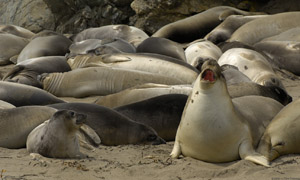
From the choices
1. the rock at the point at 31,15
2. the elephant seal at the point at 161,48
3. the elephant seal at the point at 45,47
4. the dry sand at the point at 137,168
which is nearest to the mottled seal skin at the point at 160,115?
the dry sand at the point at 137,168

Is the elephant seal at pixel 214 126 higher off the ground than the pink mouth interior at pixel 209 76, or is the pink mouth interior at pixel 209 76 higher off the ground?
the pink mouth interior at pixel 209 76

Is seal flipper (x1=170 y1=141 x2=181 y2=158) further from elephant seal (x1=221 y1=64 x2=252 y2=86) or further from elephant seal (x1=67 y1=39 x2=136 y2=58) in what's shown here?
elephant seal (x1=67 y1=39 x2=136 y2=58)

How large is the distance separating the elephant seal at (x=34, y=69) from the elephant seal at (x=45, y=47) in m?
0.91

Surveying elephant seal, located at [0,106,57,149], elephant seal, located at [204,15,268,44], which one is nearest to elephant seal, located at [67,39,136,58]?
elephant seal, located at [204,15,268,44]

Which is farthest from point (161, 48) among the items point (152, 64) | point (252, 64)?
point (252, 64)

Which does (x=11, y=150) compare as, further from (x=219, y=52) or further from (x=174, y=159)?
(x=219, y=52)

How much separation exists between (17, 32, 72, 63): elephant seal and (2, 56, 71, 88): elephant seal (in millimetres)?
911

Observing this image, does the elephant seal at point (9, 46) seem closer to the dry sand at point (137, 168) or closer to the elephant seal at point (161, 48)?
the elephant seal at point (161, 48)

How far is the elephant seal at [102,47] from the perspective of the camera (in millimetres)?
8562

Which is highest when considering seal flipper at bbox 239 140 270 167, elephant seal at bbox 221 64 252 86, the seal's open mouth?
the seal's open mouth

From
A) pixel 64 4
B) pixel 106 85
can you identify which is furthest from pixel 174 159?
pixel 64 4

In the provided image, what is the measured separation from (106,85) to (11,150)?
2.67m

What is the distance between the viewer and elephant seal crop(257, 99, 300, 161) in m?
4.27

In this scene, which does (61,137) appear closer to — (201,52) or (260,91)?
(260,91)
